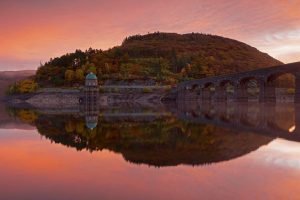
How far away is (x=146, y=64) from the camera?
495ft

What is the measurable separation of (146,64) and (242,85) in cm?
6709

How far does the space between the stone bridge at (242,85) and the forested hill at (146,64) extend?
1481 centimetres

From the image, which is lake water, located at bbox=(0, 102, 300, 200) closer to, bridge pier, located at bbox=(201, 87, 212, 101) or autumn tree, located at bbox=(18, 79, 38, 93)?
bridge pier, located at bbox=(201, 87, 212, 101)

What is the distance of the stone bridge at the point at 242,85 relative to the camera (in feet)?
234

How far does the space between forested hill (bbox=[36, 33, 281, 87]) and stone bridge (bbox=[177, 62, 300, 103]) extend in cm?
1481

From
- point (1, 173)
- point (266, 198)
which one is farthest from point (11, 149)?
point (266, 198)

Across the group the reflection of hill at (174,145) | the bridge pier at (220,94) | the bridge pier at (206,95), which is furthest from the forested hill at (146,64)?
the reflection of hill at (174,145)

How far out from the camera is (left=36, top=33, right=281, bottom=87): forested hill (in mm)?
129000

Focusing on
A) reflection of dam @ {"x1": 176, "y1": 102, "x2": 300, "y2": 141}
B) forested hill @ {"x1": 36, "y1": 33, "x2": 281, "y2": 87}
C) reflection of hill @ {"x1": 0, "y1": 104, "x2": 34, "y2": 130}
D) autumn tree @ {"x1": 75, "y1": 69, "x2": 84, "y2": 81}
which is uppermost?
forested hill @ {"x1": 36, "y1": 33, "x2": 281, "y2": 87}

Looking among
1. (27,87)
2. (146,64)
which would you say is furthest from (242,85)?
(146,64)

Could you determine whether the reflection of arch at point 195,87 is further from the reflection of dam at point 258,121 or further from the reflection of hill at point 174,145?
the reflection of hill at point 174,145

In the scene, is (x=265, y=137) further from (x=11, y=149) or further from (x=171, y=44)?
(x=171, y=44)

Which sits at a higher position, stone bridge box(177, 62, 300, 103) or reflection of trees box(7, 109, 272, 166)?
stone bridge box(177, 62, 300, 103)

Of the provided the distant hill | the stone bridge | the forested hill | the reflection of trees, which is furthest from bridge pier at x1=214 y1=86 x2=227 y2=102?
the reflection of trees
